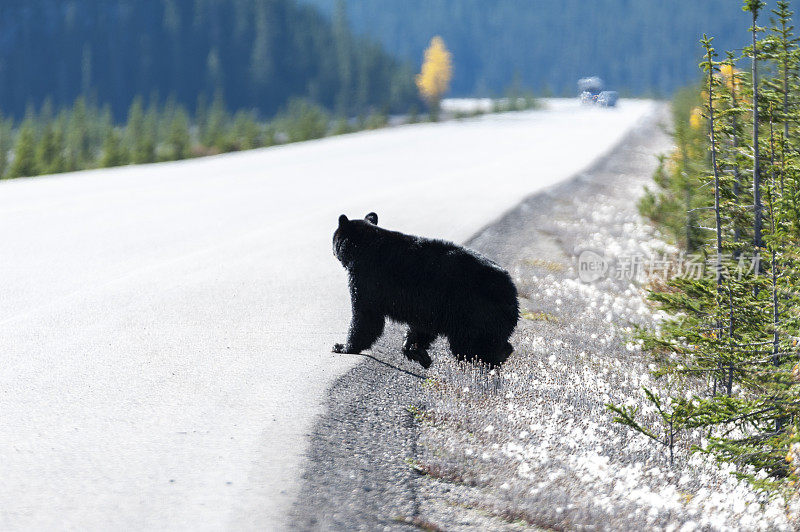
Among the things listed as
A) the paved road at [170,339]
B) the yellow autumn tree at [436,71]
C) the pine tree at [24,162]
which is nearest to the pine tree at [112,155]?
the pine tree at [24,162]

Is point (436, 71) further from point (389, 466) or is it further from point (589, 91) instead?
point (389, 466)

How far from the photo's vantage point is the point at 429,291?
18.7ft

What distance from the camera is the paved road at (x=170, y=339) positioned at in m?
3.98

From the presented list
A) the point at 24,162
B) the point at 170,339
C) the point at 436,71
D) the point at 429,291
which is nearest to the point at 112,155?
the point at 24,162

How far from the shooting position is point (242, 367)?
580 cm

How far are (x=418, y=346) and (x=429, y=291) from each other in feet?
2.09

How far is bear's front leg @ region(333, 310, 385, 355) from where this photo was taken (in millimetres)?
5980

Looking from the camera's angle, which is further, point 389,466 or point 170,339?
point 170,339

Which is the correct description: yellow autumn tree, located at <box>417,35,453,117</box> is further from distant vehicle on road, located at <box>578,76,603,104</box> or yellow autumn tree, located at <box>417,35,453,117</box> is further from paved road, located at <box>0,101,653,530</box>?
distant vehicle on road, located at <box>578,76,603,104</box>

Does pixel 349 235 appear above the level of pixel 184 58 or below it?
below

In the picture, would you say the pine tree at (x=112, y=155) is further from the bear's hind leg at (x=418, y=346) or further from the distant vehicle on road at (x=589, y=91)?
the bear's hind leg at (x=418, y=346)

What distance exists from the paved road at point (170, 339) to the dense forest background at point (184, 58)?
77.8 m

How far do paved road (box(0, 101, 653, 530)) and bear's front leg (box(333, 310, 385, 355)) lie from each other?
0.39 ft

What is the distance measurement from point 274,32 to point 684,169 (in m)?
97.3
